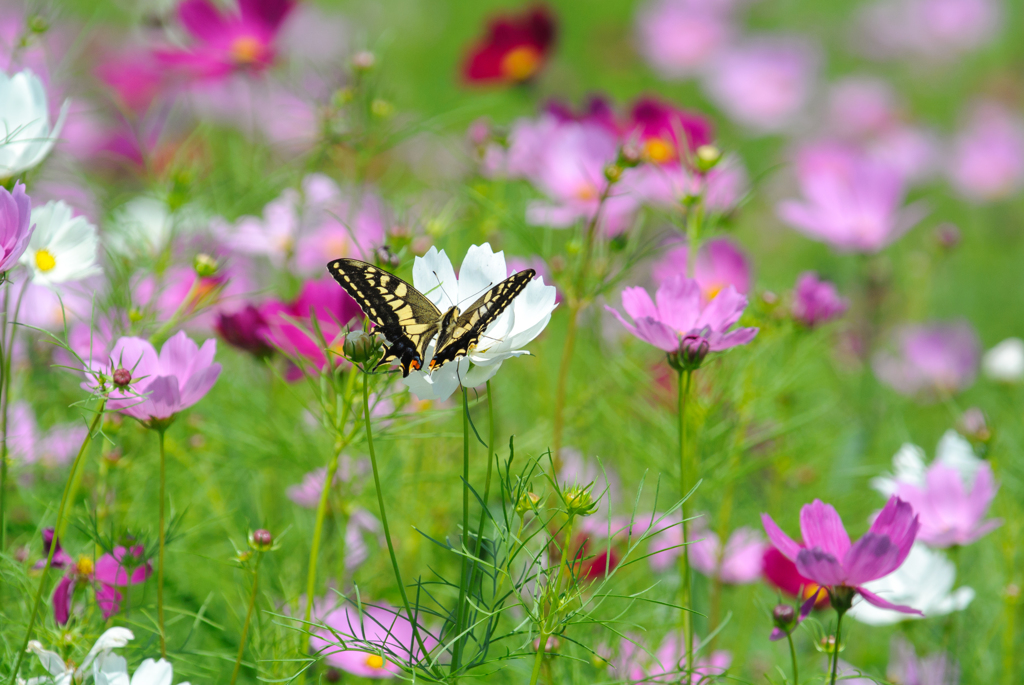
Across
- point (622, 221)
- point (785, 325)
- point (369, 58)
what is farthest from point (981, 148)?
point (369, 58)

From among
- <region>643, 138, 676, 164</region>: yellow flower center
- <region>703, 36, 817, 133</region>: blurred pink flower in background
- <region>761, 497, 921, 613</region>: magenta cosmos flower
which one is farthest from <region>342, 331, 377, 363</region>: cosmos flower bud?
<region>703, 36, 817, 133</region>: blurred pink flower in background

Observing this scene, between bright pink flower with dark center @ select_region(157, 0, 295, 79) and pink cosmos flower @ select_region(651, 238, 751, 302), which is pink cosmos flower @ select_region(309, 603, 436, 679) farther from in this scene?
bright pink flower with dark center @ select_region(157, 0, 295, 79)

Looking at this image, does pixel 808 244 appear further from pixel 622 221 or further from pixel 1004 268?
pixel 622 221

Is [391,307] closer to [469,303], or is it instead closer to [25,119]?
[469,303]

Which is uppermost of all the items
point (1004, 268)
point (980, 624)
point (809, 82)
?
point (809, 82)

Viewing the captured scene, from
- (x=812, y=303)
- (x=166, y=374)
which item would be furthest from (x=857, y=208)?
(x=166, y=374)

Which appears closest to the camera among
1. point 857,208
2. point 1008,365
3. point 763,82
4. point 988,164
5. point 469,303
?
point 469,303

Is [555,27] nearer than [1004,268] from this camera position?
Yes
